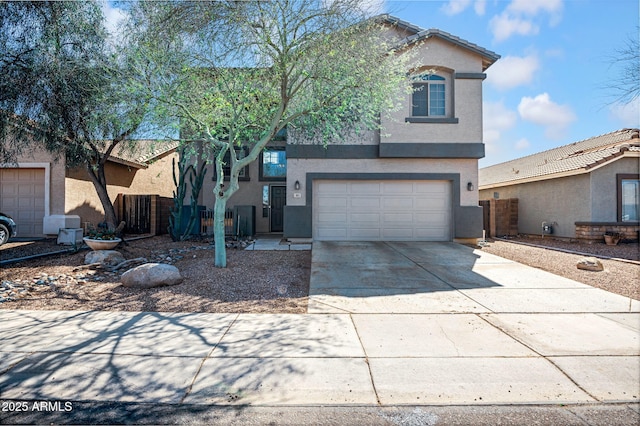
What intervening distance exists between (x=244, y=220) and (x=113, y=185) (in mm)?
6133

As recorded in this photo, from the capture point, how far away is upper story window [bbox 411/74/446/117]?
12383 millimetres

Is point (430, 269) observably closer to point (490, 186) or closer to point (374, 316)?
point (374, 316)

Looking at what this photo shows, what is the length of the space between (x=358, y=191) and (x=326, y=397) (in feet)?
32.6

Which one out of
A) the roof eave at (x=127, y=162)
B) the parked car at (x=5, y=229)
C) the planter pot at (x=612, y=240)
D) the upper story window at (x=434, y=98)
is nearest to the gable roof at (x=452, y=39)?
the upper story window at (x=434, y=98)

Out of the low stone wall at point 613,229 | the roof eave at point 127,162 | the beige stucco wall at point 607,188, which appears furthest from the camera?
the roof eave at point 127,162

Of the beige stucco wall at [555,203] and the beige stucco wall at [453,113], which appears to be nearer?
the beige stucco wall at [453,113]

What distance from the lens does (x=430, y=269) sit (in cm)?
820

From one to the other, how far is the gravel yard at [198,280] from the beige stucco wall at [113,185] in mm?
2438

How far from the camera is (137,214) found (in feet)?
49.9

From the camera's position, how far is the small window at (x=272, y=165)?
1600cm

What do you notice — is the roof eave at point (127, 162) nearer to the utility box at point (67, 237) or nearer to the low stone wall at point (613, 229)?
the utility box at point (67, 237)

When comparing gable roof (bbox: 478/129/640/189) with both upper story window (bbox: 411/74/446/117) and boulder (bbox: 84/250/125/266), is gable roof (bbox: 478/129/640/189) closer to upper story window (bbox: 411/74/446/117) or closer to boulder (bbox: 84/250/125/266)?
upper story window (bbox: 411/74/446/117)

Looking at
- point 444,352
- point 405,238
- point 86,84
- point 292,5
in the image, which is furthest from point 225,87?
point 405,238

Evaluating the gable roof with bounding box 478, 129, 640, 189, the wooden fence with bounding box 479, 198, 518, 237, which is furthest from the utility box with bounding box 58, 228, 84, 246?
the gable roof with bounding box 478, 129, 640, 189
